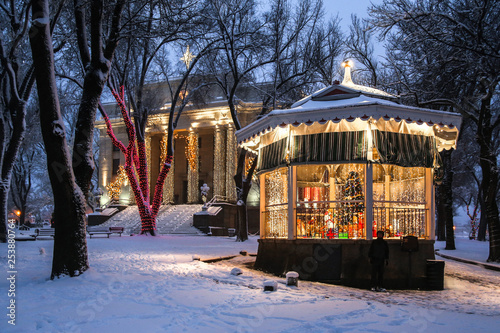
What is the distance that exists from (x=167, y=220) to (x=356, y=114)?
97.1ft

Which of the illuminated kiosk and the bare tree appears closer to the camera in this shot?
the illuminated kiosk

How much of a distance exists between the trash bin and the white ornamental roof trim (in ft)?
12.4

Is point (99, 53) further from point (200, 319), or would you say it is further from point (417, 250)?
point (417, 250)

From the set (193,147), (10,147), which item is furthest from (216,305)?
(193,147)

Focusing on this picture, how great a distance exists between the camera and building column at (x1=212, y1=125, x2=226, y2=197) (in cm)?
4350

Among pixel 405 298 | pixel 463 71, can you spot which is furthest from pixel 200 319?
pixel 463 71

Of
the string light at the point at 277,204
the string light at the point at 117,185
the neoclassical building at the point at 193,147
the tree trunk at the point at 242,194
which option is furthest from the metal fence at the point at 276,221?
the string light at the point at 117,185

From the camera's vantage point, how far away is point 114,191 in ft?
153

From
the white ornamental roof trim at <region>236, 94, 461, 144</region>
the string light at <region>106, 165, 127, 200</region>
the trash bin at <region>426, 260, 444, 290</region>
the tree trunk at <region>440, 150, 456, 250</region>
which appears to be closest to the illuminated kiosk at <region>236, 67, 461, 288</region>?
the white ornamental roof trim at <region>236, 94, 461, 144</region>

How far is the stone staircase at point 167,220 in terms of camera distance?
120 ft

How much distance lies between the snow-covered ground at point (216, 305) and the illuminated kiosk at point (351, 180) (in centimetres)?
111

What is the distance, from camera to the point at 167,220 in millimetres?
39469

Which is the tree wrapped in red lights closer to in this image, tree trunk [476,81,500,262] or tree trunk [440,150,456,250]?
tree trunk [440,150,456,250]

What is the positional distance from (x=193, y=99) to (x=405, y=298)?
25.3 m
